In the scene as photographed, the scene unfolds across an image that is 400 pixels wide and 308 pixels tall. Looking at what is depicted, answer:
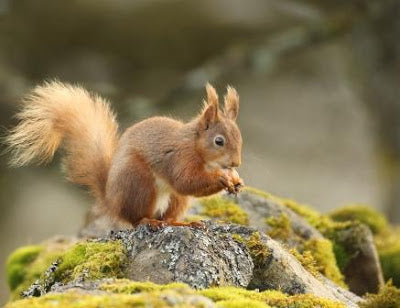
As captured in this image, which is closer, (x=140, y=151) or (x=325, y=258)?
(x=140, y=151)

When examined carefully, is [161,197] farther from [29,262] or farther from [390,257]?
[390,257]

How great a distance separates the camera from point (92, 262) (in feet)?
14.3

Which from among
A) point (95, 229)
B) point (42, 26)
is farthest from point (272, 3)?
point (95, 229)

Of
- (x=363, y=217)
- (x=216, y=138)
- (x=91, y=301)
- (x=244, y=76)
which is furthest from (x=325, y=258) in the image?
(x=244, y=76)

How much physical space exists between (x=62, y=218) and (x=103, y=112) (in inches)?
304

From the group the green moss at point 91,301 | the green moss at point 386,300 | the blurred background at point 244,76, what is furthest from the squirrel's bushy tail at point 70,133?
the blurred background at point 244,76

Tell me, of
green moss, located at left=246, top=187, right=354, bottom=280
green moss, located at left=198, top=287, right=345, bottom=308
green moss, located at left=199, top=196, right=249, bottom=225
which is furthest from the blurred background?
green moss, located at left=198, top=287, right=345, bottom=308

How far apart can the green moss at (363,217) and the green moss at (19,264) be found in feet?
7.47

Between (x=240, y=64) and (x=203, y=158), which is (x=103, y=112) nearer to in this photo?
(x=203, y=158)

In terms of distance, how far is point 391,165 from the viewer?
10992mm

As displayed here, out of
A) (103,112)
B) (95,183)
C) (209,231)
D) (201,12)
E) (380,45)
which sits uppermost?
(201,12)

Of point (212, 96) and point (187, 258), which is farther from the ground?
point (212, 96)

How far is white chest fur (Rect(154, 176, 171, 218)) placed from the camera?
5096 millimetres

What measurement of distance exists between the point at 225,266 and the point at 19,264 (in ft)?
9.08
